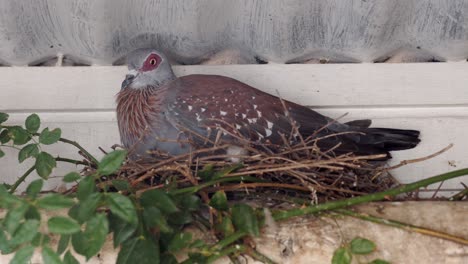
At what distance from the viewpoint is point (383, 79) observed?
1.90m

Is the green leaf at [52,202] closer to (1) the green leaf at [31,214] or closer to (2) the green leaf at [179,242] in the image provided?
(1) the green leaf at [31,214]

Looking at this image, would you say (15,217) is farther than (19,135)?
No

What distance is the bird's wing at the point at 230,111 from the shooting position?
5.38 feet

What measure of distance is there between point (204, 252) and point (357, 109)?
0.78 metres

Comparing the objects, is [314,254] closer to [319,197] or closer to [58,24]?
[319,197]

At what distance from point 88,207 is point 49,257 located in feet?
0.36

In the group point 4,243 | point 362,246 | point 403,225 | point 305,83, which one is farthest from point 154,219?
point 305,83

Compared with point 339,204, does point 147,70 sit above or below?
above

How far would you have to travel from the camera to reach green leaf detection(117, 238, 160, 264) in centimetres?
124

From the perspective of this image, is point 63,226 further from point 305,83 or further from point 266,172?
point 305,83

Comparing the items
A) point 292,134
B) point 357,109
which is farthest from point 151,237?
point 357,109

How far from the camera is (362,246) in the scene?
132cm

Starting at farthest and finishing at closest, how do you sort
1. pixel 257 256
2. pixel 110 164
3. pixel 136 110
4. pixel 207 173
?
pixel 136 110
pixel 207 173
pixel 257 256
pixel 110 164

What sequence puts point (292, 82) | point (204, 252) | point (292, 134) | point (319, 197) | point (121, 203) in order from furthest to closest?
point (292, 82) < point (292, 134) < point (319, 197) < point (204, 252) < point (121, 203)
